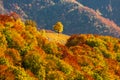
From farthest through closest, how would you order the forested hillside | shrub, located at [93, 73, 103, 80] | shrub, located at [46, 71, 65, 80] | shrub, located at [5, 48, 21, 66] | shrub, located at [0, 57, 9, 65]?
shrub, located at [93, 73, 103, 80] → shrub, located at [5, 48, 21, 66] → shrub, located at [46, 71, 65, 80] → the forested hillside → shrub, located at [0, 57, 9, 65]

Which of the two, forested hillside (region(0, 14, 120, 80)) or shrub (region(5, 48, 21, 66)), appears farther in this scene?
shrub (region(5, 48, 21, 66))

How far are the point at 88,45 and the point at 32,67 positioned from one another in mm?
34063

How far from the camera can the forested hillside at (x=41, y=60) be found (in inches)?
2536

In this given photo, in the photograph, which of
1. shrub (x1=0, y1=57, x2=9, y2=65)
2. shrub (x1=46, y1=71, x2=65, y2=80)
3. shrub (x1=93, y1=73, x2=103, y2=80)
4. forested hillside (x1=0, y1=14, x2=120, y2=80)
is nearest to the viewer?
shrub (x1=0, y1=57, x2=9, y2=65)

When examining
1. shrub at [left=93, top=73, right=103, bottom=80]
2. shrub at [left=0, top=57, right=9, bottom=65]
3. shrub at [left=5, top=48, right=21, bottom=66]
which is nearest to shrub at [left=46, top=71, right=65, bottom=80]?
shrub at [left=5, top=48, right=21, bottom=66]

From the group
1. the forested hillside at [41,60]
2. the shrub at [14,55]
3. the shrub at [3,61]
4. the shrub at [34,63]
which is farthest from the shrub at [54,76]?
the shrub at [3,61]

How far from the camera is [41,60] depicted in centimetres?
6794

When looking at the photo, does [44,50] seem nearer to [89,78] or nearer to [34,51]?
[34,51]

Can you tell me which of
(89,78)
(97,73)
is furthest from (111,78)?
(89,78)

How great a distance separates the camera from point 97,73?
74.1 m

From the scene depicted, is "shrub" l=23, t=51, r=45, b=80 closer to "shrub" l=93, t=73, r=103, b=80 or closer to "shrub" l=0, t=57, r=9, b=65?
"shrub" l=0, t=57, r=9, b=65

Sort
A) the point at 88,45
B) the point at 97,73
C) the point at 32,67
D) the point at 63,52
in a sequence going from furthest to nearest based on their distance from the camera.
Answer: the point at 88,45 → the point at 63,52 → the point at 97,73 → the point at 32,67

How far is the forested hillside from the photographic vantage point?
211ft

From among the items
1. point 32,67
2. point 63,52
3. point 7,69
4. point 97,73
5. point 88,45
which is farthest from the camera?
point 88,45
